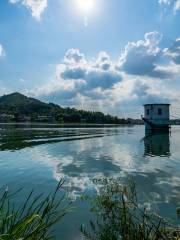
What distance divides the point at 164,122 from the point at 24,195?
218 feet

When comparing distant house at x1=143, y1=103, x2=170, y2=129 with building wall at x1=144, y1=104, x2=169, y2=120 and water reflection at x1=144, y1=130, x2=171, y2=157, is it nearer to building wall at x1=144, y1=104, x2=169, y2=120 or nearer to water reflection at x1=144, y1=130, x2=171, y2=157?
building wall at x1=144, y1=104, x2=169, y2=120

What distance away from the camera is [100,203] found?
6398 mm

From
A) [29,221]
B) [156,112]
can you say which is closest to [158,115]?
[156,112]

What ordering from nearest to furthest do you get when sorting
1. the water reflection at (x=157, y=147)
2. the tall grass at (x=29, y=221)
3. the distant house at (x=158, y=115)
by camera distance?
the tall grass at (x=29, y=221) < the water reflection at (x=157, y=147) < the distant house at (x=158, y=115)

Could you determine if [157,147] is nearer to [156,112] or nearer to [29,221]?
[29,221]

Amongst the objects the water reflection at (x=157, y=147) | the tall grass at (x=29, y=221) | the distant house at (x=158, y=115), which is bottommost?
the water reflection at (x=157, y=147)

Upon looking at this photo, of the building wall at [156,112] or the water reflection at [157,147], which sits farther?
the building wall at [156,112]

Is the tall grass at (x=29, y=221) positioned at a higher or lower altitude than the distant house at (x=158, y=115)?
lower

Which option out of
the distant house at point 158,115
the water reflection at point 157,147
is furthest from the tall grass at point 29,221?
the distant house at point 158,115

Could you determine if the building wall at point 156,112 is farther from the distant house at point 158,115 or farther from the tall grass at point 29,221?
the tall grass at point 29,221

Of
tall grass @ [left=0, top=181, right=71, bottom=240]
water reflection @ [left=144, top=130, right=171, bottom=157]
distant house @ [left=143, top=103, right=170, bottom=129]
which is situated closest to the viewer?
tall grass @ [left=0, top=181, right=71, bottom=240]

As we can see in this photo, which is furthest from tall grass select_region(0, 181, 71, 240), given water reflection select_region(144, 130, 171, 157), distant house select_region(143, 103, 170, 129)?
distant house select_region(143, 103, 170, 129)

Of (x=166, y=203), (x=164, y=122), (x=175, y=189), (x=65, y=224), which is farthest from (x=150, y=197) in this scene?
(x=164, y=122)

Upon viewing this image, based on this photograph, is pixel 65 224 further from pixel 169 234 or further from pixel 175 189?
pixel 175 189
